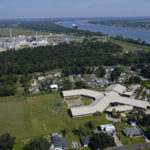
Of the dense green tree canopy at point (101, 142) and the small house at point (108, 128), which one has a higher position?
the dense green tree canopy at point (101, 142)

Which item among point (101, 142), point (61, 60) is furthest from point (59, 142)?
point (61, 60)

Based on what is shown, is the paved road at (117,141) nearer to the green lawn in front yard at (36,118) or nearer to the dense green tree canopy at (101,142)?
the dense green tree canopy at (101,142)

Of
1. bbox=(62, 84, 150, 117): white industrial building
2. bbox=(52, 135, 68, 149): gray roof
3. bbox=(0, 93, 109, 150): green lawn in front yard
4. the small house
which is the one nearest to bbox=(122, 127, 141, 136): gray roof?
the small house

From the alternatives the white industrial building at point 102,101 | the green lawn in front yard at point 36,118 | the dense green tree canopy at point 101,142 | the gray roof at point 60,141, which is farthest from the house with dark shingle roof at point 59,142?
the white industrial building at point 102,101

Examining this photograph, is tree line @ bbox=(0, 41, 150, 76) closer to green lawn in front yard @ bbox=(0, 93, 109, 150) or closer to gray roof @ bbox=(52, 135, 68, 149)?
green lawn in front yard @ bbox=(0, 93, 109, 150)

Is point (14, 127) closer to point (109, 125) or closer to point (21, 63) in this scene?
point (109, 125)
